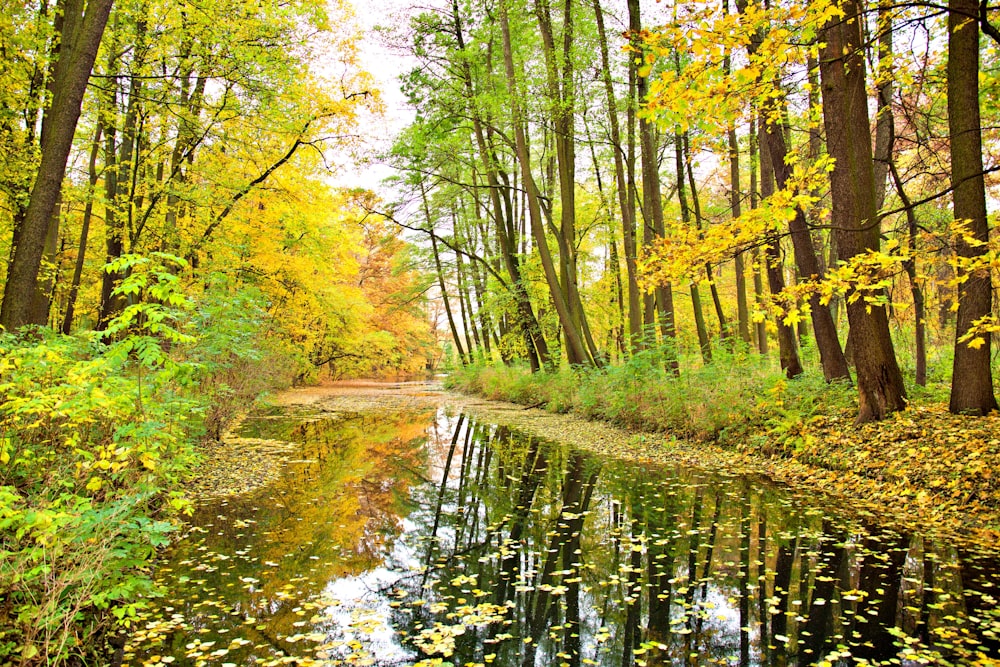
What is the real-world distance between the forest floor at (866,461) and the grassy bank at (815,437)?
0.01 meters

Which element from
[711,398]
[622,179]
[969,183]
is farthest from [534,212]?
[969,183]

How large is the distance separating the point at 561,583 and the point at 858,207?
6.55 m

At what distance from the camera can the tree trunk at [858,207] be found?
746 cm

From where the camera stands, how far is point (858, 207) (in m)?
7.57

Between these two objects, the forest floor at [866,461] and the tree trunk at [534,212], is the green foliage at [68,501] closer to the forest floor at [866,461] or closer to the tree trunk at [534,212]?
the forest floor at [866,461]

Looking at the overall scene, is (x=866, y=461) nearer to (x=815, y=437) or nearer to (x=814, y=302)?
(x=815, y=437)

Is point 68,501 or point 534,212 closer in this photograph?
point 68,501

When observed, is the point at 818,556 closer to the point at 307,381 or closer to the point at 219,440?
the point at 219,440

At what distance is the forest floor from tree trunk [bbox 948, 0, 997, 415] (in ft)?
1.53

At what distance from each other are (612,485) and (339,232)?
45.0 ft

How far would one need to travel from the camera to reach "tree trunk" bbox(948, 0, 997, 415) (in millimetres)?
6121

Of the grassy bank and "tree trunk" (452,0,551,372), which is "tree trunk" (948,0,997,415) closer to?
the grassy bank

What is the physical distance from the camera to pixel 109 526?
296cm

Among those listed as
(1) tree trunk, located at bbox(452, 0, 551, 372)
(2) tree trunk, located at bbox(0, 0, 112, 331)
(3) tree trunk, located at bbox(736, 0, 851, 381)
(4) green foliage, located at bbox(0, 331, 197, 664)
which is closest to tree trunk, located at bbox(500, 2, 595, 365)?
(1) tree trunk, located at bbox(452, 0, 551, 372)
